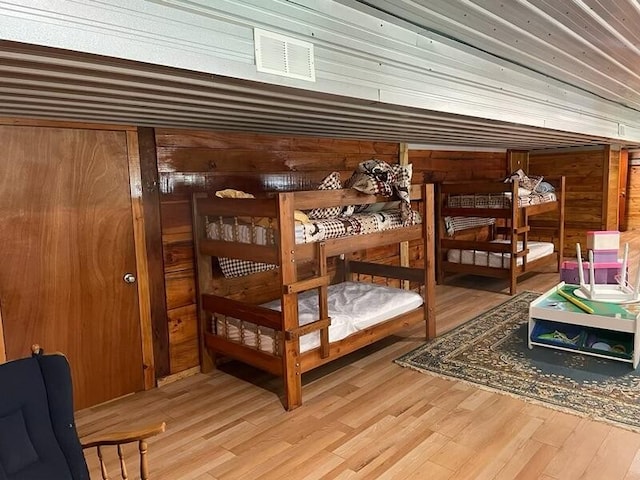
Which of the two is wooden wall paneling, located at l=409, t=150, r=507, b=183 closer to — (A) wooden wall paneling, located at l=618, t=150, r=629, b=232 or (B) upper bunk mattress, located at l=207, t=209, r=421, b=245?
(B) upper bunk mattress, located at l=207, t=209, r=421, b=245

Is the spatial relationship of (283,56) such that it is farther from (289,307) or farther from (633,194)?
(633,194)

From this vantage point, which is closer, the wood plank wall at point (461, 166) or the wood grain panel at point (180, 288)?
the wood grain panel at point (180, 288)

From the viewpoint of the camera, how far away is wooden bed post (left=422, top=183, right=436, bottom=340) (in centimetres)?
397

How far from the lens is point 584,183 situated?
25.3 feet

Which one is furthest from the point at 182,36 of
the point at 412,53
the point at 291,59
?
the point at 412,53

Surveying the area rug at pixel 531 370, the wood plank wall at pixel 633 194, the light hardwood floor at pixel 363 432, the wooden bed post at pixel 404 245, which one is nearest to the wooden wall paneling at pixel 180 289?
the light hardwood floor at pixel 363 432

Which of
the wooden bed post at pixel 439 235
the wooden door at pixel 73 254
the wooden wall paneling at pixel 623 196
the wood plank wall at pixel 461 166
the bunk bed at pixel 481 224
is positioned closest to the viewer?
Answer: the wooden door at pixel 73 254

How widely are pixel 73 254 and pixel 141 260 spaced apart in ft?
1.47

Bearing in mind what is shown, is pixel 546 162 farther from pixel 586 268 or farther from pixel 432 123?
pixel 432 123

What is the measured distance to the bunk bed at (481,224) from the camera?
5473 millimetres

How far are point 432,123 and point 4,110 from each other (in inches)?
109

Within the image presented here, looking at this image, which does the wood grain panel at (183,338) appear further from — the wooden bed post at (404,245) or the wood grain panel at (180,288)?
the wooden bed post at (404,245)

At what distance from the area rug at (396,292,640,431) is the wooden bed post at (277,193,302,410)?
104 centimetres

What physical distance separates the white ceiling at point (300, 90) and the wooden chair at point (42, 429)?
1072mm
